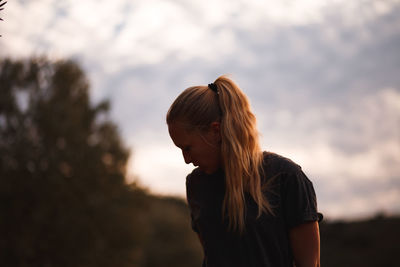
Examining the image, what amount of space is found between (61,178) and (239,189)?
1761cm

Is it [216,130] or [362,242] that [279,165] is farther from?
[362,242]

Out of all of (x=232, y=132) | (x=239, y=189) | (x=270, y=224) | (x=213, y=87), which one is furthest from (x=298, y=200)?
(x=213, y=87)

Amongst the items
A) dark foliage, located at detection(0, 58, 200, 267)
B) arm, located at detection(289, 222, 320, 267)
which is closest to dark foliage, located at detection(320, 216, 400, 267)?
dark foliage, located at detection(0, 58, 200, 267)

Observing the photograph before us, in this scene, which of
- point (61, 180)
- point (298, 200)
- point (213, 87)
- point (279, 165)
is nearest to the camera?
point (298, 200)

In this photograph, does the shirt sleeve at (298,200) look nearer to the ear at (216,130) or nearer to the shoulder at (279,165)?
the shoulder at (279,165)

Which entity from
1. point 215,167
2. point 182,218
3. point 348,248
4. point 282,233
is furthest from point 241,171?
point 348,248

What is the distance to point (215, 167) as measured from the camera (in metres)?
2.65

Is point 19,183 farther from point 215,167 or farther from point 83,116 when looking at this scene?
point 215,167

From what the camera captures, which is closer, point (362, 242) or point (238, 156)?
point (238, 156)

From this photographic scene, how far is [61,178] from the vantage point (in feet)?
61.6

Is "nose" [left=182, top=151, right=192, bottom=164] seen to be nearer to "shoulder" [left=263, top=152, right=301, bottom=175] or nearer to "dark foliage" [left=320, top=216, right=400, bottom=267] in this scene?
"shoulder" [left=263, top=152, right=301, bottom=175]

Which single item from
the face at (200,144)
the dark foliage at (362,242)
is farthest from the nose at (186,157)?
the dark foliage at (362,242)

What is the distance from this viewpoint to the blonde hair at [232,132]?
96.6 inches

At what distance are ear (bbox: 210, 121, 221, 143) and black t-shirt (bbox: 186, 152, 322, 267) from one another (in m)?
0.32
